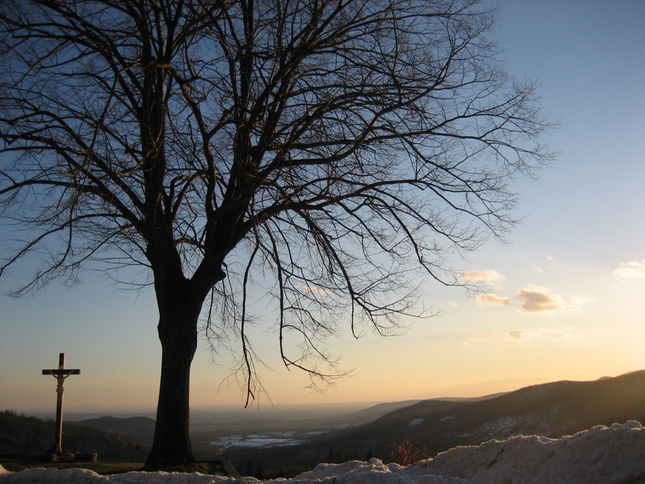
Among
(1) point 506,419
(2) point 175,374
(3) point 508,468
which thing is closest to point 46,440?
(2) point 175,374

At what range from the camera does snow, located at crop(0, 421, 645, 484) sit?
A: 3.80 metres

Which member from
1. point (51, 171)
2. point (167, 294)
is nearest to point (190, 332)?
point (167, 294)

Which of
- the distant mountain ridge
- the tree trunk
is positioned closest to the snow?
the tree trunk

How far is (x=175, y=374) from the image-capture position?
9.52m

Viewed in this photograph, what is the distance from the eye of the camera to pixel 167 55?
8961 mm

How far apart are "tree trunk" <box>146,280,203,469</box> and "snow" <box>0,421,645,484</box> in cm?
460

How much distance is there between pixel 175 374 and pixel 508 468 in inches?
258

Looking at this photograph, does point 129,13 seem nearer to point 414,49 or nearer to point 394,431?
point 414,49

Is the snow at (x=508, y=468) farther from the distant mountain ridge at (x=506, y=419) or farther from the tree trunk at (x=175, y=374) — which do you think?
the distant mountain ridge at (x=506, y=419)

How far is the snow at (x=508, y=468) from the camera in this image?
150 inches

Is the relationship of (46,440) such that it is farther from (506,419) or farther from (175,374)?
(506,419)

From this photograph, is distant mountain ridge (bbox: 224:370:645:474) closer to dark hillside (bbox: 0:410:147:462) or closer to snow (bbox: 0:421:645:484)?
dark hillside (bbox: 0:410:147:462)

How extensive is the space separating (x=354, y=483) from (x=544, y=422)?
42.7 meters

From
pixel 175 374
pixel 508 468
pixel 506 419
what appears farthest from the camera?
pixel 506 419
